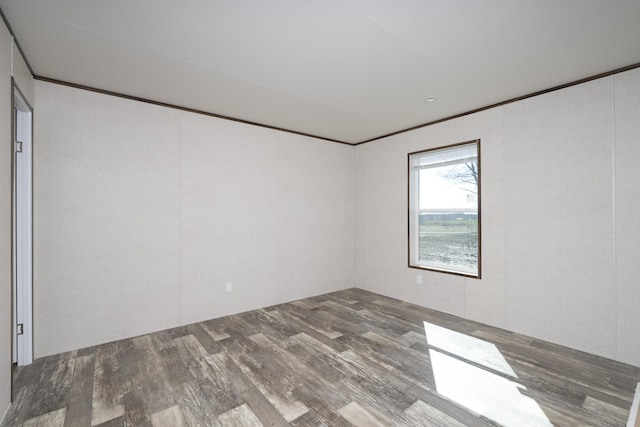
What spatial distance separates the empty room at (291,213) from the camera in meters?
1.99

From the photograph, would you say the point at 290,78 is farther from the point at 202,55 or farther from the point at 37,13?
the point at 37,13

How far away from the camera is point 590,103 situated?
111 inches

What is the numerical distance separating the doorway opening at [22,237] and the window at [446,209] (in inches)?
174

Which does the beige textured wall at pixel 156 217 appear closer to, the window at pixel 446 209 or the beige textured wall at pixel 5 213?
the beige textured wall at pixel 5 213

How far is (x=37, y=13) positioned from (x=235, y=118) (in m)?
2.16

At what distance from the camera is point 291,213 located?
4590mm

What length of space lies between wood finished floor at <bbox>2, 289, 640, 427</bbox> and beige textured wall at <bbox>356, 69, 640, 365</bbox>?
327 millimetres

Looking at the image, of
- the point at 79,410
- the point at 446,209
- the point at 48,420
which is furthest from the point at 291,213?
the point at 48,420

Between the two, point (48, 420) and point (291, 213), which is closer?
point (48, 420)

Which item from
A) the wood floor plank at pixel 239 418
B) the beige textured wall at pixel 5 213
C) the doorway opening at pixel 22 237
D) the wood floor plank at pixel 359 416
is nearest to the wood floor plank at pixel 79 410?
the beige textured wall at pixel 5 213

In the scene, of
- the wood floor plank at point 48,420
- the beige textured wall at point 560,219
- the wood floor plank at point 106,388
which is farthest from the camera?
the beige textured wall at point 560,219

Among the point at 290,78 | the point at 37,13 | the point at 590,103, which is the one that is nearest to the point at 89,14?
the point at 37,13

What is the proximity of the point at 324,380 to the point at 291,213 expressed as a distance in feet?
8.74

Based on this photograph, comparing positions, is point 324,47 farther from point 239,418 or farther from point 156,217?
point 239,418
